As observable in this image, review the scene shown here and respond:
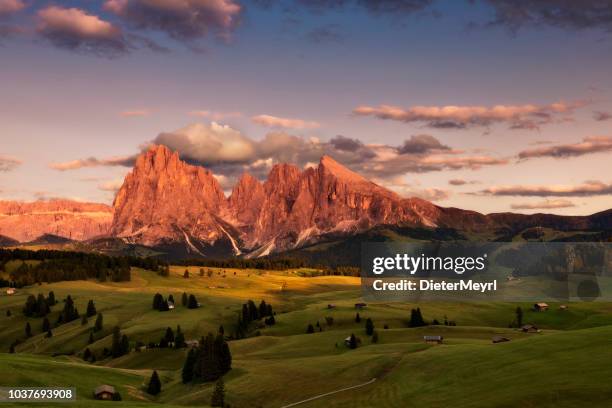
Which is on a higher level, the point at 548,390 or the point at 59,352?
the point at 548,390

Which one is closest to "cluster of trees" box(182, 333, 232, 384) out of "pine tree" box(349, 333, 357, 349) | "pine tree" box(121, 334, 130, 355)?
"pine tree" box(349, 333, 357, 349)

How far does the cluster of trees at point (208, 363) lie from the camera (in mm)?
114812

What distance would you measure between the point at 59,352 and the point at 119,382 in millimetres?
98378

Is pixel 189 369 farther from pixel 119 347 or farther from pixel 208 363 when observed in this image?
pixel 119 347

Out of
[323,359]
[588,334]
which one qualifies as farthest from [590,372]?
[323,359]

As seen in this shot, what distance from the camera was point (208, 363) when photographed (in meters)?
115

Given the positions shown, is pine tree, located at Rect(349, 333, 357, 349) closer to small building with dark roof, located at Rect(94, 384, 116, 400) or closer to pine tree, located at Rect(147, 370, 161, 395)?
pine tree, located at Rect(147, 370, 161, 395)

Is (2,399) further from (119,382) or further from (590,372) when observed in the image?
(590,372)

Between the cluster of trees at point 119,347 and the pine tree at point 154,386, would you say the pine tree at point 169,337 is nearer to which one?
the cluster of trees at point 119,347

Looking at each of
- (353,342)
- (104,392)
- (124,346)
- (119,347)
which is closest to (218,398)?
(104,392)

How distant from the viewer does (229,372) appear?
382 feet

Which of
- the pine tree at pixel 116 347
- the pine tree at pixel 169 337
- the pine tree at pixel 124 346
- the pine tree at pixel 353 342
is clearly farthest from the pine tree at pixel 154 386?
the pine tree at pixel 124 346

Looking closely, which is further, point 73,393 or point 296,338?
point 296,338

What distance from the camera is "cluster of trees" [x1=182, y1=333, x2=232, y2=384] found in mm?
114812
